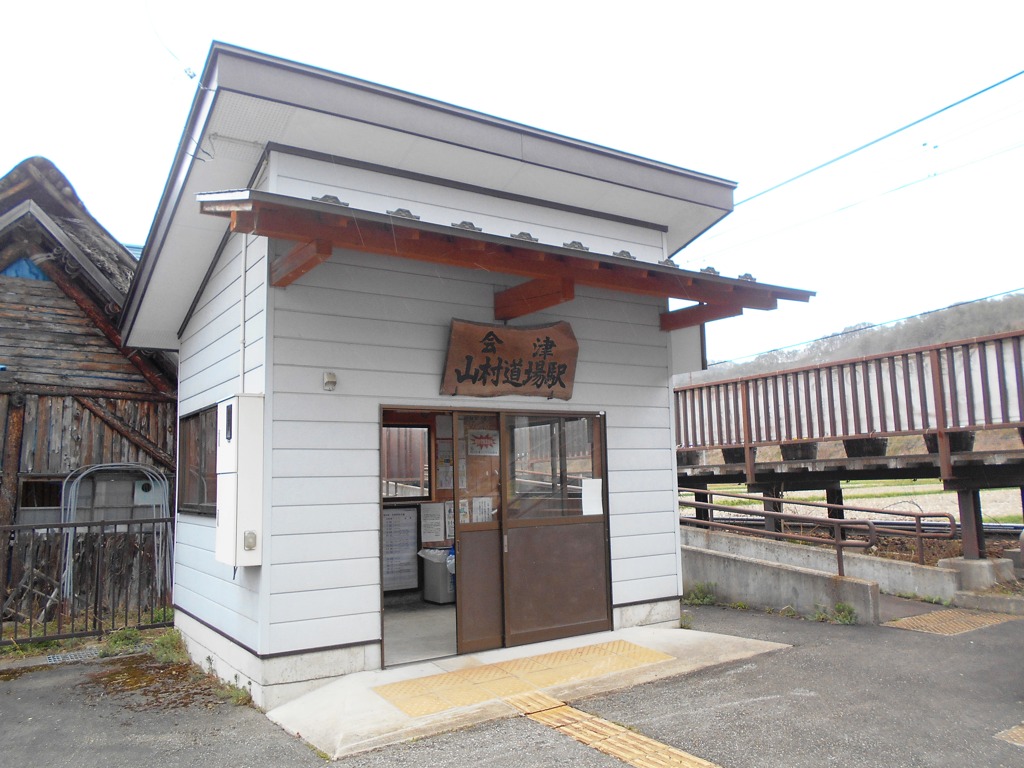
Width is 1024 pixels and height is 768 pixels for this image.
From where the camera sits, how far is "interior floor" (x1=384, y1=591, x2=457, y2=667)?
625cm

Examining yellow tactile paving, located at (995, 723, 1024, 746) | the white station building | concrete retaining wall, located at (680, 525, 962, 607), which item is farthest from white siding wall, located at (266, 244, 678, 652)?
concrete retaining wall, located at (680, 525, 962, 607)

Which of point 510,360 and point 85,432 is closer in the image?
point 510,360

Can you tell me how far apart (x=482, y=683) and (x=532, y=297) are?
3158 millimetres

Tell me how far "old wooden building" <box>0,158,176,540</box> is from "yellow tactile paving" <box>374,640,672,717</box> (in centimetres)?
549

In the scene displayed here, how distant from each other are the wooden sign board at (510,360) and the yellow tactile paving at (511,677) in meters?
2.29

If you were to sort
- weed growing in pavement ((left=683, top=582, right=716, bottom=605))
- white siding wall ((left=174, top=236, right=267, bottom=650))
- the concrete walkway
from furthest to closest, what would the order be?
1. weed growing in pavement ((left=683, top=582, right=716, bottom=605))
2. white siding wall ((left=174, top=236, right=267, bottom=650))
3. the concrete walkway

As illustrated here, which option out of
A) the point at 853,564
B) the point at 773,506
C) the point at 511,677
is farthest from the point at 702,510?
the point at 511,677

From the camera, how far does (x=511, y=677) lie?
5.61 m

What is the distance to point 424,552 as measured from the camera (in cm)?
890

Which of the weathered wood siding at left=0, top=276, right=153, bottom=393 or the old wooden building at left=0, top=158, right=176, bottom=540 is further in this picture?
the weathered wood siding at left=0, top=276, right=153, bottom=393

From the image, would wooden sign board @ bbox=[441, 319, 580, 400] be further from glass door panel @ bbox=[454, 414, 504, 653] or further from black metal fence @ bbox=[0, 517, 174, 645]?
black metal fence @ bbox=[0, 517, 174, 645]

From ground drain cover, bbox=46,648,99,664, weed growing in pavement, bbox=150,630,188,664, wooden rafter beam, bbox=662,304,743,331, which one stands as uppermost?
wooden rafter beam, bbox=662,304,743,331

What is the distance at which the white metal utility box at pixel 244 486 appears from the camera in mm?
5320

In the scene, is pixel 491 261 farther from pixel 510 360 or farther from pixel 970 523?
pixel 970 523
